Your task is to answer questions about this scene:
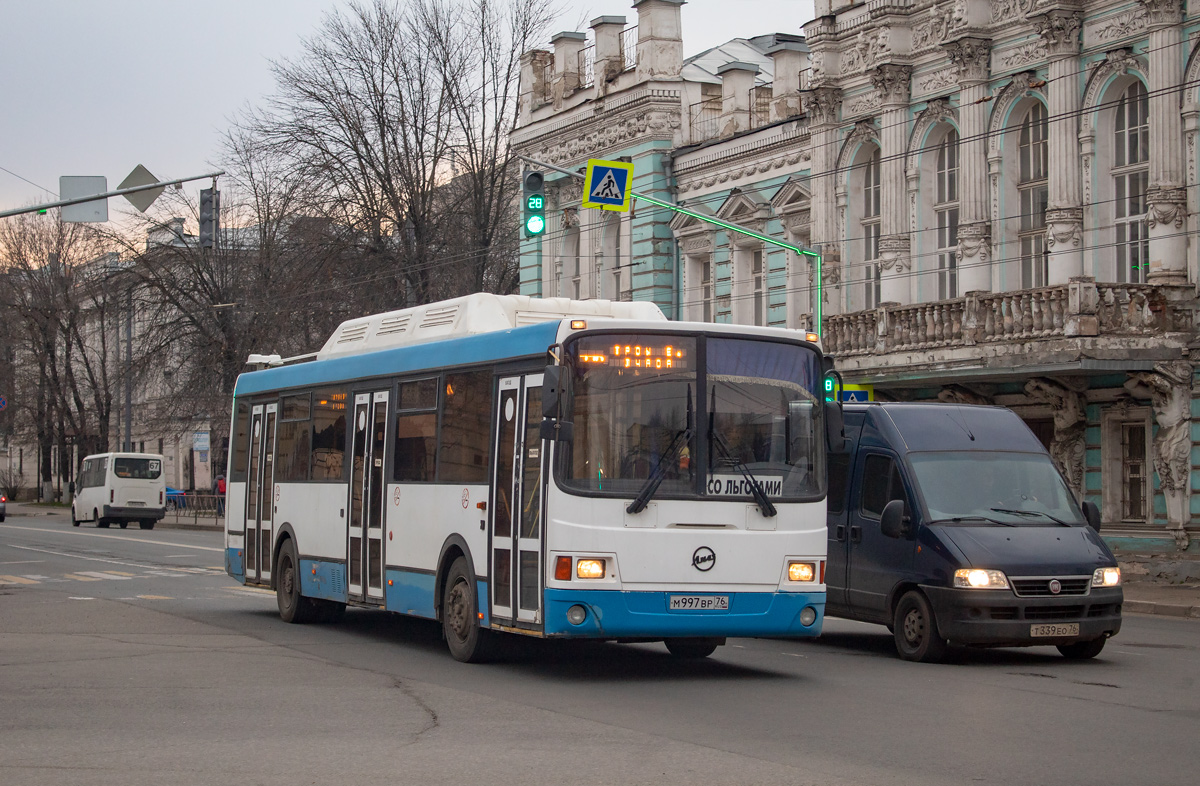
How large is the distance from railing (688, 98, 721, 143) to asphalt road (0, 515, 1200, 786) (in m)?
24.6

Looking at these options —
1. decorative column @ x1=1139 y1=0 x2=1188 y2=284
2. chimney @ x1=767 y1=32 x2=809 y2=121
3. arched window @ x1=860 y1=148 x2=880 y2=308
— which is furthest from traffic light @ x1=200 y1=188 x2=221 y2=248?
decorative column @ x1=1139 y1=0 x2=1188 y2=284

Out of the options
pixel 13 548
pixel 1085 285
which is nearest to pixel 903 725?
pixel 1085 285

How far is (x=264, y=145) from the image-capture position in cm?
4944

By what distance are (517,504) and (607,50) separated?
31826 millimetres

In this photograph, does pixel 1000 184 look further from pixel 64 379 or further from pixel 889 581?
pixel 64 379

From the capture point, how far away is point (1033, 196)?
96.2 ft

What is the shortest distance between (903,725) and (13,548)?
2978 centimetres

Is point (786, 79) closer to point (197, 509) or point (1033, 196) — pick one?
point (1033, 196)

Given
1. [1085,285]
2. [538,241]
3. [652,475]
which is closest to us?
[652,475]

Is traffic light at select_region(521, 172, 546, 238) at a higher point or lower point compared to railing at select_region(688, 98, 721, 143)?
lower

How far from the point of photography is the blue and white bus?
11.8m

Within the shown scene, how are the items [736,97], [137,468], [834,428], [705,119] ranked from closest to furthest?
[834,428], [736,97], [705,119], [137,468]

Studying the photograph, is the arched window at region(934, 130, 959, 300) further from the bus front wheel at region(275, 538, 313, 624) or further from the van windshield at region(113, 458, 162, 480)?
the van windshield at region(113, 458, 162, 480)

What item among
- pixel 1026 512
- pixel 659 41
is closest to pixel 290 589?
pixel 1026 512
